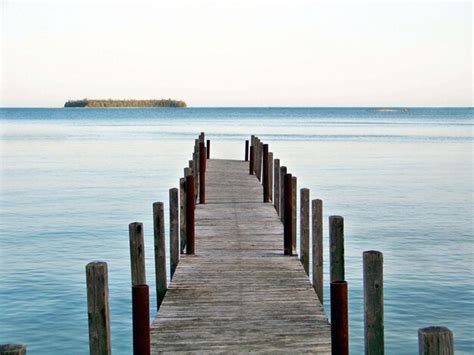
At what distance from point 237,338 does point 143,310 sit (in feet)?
5.66

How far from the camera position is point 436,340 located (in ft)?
16.6

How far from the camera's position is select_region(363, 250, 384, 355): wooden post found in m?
7.40

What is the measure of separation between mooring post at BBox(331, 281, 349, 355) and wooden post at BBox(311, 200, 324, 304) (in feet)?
13.1

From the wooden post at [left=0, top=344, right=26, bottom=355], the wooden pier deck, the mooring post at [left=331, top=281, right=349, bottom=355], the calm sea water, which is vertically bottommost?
the calm sea water

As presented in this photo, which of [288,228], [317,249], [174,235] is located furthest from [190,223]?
[317,249]

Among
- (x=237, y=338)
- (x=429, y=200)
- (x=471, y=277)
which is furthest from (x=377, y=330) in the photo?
(x=429, y=200)

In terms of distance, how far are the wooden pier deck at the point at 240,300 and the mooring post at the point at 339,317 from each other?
47 centimetres

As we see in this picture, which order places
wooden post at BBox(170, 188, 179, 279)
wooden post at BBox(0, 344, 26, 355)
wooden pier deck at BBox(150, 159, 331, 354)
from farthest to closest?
1. wooden post at BBox(170, 188, 179, 279)
2. wooden pier deck at BBox(150, 159, 331, 354)
3. wooden post at BBox(0, 344, 26, 355)

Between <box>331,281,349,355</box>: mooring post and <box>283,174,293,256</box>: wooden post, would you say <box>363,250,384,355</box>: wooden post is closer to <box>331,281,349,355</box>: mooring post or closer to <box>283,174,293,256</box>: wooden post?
<box>331,281,349,355</box>: mooring post

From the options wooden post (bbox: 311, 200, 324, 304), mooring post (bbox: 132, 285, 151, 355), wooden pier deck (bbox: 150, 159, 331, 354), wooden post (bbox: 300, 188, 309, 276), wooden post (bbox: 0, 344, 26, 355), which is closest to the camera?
wooden post (bbox: 0, 344, 26, 355)

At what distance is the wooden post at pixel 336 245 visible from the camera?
32.2 ft

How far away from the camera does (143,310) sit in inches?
276

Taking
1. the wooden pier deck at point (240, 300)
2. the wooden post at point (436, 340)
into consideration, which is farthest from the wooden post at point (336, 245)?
the wooden post at point (436, 340)

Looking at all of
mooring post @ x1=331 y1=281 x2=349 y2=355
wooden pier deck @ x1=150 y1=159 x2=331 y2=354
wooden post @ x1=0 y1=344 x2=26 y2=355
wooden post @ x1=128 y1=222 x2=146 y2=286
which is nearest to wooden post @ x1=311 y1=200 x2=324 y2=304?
wooden pier deck @ x1=150 y1=159 x2=331 y2=354
